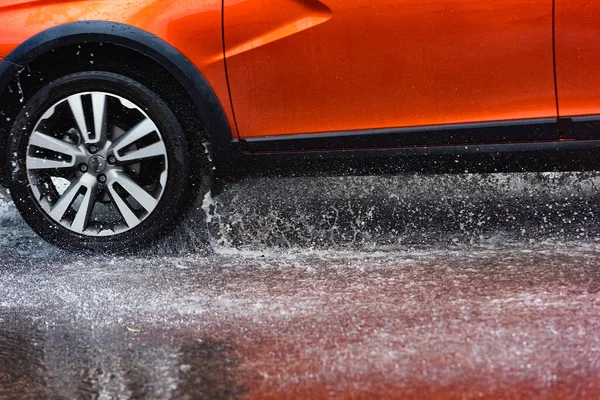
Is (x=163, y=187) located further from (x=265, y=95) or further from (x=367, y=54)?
(x=367, y=54)

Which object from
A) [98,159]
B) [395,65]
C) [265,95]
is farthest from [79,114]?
[395,65]

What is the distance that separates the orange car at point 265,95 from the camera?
401cm

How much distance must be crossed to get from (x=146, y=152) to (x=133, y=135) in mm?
94

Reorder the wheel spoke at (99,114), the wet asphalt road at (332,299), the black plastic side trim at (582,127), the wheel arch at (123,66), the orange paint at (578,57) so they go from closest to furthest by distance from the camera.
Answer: the wet asphalt road at (332,299)
the orange paint at (578,57)
the black plastic side trim at (582,127)
the wheel arch at (123,66)
the wheel spoke at (99,114)

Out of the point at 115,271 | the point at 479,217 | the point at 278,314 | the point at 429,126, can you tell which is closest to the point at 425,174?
the point at 429,126

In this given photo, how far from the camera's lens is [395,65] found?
4.06 meters

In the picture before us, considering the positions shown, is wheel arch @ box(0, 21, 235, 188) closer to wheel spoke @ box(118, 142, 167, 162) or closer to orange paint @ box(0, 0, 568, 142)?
orange paint @ box(0, 0, 568, 142)

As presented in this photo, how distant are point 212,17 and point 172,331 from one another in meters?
1.41

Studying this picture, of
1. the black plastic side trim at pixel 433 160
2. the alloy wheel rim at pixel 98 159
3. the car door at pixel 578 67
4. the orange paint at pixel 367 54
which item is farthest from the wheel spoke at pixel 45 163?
the car door at pixel 578 67

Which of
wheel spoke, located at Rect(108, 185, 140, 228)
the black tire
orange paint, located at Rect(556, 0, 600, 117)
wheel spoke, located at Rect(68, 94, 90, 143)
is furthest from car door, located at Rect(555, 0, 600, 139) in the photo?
wheel spoke, located at Rect(68, 94, 90, 143)

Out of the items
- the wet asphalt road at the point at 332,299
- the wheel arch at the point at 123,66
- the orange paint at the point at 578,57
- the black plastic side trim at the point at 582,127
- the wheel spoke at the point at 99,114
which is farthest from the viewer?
the wheel spoke at the point at 99,114

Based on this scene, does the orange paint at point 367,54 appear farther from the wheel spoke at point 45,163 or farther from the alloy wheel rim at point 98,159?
the wheel spoke at point 45,163

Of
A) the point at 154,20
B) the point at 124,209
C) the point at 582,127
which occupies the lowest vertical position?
the point at 124,209

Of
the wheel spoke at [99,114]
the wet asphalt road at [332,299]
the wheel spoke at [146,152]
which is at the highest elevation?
the wheel spoke at [99,114]
